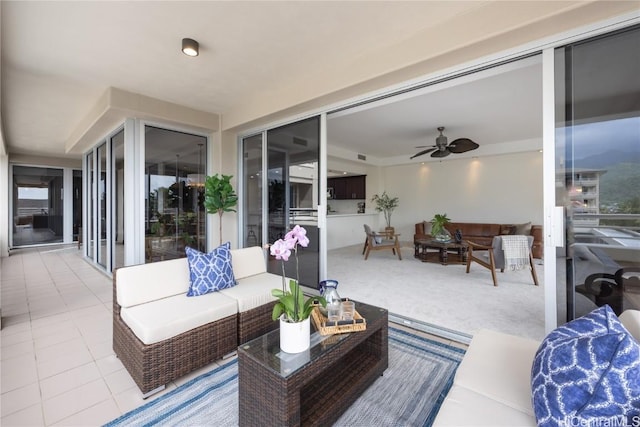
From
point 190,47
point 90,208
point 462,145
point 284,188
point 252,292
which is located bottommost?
point 252,292

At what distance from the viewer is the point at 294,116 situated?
385cm

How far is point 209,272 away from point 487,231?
674cm

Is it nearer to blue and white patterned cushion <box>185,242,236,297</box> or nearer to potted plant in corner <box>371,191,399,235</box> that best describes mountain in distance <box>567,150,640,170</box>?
blue and white patterned cushion <box>185,242,236,297</box>

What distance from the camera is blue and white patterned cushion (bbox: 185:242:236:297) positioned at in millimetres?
2314

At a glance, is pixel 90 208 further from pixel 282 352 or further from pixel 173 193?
pixel 282 352

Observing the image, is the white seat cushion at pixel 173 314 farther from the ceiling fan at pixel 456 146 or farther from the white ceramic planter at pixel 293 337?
the ceiling fan at pixel 456 146

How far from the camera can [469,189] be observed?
7.31 m

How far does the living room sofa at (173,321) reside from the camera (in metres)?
1.79

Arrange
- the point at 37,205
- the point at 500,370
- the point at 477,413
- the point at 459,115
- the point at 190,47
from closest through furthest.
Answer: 1. the point at 477,413
2. the point at 500,370
3. the point at 190,47
4. the point at 459,115
5. the point at 37,205

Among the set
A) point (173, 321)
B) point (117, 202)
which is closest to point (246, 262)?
point (173, 321)

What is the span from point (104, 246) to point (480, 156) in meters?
8.83

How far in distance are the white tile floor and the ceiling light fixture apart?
2828 mm

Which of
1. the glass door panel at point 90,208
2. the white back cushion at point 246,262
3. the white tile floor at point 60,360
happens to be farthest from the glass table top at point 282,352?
the glass door panel at point 90,208

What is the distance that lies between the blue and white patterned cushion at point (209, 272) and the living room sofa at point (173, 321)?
0.20 feet
